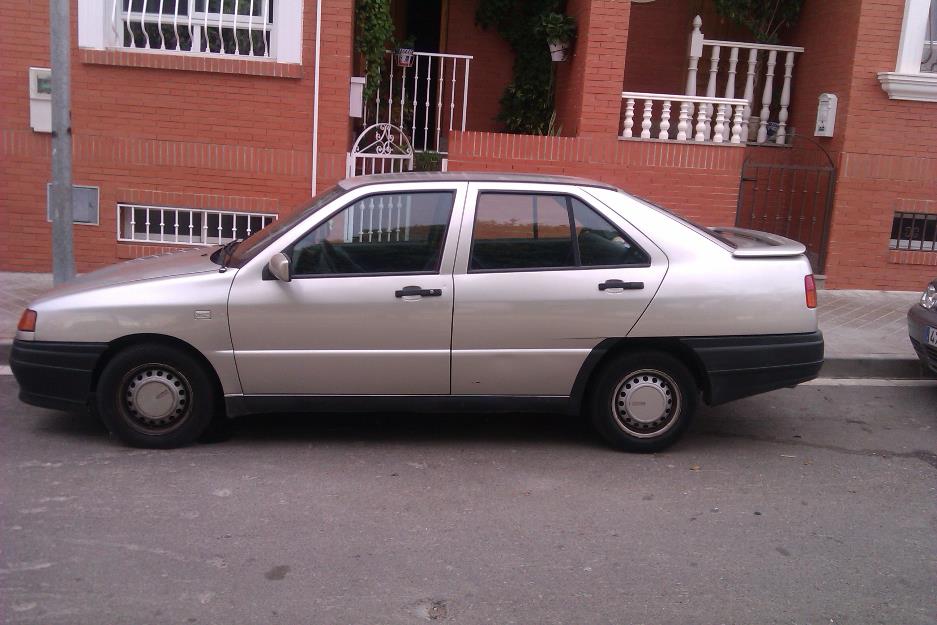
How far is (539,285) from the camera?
17.6 ft

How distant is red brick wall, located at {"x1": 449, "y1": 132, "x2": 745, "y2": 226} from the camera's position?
9641 mm

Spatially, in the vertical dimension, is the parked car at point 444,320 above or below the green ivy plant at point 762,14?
below

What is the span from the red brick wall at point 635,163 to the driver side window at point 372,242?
14.2 feet

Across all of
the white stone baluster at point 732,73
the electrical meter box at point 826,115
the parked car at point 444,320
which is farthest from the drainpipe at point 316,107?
the electrical meter box at point 826,115

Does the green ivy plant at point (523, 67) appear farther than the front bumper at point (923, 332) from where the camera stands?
Yes

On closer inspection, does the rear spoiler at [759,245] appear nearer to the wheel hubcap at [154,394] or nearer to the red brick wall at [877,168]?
the wheel hubcap at [154,394]

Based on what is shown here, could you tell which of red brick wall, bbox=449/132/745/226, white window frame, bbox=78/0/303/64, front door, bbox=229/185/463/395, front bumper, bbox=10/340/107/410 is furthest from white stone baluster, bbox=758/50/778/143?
front bumper, bbox=10/340/107/410

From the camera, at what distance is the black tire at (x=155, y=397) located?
5270 millimetres

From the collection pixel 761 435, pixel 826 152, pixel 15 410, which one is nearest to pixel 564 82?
pixel 826 152

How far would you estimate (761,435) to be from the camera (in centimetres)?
617

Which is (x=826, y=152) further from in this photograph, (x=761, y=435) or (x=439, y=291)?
(x=439, y=291)

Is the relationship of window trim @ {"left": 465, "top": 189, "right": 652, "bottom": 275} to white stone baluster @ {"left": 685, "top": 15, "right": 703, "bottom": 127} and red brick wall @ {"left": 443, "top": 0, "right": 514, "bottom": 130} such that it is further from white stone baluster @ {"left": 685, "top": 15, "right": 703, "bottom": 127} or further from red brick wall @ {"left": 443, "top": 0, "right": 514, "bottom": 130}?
red brick wall @ {"left": 443, "top": 0, "right": 514, "bottom": 130}

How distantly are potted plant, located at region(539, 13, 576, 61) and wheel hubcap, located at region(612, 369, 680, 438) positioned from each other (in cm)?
598

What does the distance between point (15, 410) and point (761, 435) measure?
5.01 meters
